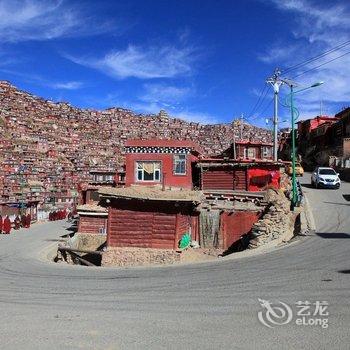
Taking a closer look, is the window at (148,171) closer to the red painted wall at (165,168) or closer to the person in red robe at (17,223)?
the red painted wall at (165,168)

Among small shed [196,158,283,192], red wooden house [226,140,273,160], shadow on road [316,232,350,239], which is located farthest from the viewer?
red wooden house [226,140,273,160]

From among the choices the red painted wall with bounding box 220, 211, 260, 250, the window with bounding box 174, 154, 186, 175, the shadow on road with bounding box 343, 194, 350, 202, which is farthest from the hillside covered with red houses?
the shadow on road with bounding box 343, 194, 350, 202

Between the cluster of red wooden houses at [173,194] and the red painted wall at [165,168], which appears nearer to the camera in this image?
the cluster of red wooden houses at [173,194]

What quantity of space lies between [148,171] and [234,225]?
34.9ft

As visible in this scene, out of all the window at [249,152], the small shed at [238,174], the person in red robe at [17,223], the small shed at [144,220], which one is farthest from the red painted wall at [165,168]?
the window at [249,152]

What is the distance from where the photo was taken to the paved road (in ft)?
29.1

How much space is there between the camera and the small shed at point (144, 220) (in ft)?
86.1

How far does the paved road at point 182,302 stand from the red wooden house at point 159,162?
17531mm

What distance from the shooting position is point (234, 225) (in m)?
30.7

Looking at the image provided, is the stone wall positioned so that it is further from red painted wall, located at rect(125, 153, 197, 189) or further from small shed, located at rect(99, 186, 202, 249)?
red painted wall, located at rect(125, 153, 197, 189)

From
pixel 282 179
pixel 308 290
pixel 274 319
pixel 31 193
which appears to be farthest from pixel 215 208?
pixel 31 193

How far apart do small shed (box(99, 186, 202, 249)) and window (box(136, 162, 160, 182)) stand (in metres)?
11.6

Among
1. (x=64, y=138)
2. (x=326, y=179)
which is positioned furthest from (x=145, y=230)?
(x=64, y=138)

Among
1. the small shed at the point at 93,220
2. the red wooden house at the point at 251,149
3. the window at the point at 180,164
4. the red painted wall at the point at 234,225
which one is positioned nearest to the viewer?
the red painted wall at the point at 234,225
